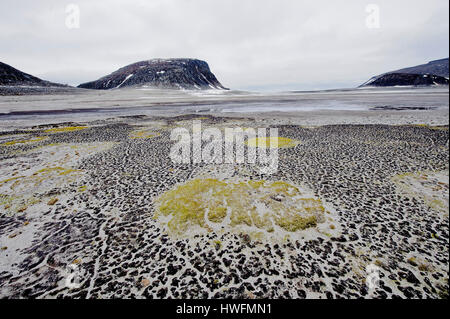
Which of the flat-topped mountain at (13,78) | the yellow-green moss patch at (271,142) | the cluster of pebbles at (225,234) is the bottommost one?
the cluster of pebbles at (225,234)

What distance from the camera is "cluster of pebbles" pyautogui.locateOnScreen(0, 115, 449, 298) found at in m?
3.63

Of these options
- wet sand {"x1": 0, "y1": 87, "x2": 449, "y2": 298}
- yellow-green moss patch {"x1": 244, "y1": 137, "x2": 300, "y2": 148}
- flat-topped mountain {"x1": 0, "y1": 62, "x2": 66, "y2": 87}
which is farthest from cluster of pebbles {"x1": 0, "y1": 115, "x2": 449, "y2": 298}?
flat-topped mountain {"x1": 0, "y1": 62, "x2": 66, "y2": 87}

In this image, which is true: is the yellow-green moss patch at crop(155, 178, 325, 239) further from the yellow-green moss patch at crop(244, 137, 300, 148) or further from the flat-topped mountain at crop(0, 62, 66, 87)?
the flat-topped mountain at crop(0, 62, 66, 87)

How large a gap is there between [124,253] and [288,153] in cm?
922

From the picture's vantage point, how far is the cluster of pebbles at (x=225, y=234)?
3.63m

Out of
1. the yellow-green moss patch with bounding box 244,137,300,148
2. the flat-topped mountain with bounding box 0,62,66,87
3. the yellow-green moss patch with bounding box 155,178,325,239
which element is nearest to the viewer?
the yellow-green moss patch with bounding box 155,178,325,239

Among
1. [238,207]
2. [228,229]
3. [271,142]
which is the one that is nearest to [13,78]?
[271,142]

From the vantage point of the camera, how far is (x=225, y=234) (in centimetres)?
507

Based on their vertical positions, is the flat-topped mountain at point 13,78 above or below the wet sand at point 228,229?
above

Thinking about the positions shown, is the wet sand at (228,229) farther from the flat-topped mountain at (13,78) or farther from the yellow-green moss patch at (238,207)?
the flat-topped mountain at (13,78)

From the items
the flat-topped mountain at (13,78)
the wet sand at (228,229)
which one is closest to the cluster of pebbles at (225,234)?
the wet sand at (228,229)

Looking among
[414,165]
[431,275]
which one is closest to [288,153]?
[414,165]

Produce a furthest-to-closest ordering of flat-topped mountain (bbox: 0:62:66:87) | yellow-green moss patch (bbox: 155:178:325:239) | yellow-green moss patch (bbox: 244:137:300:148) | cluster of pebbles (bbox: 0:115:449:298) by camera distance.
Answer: flat-topped mountain (bbox: 0:62:66:87)
yellow-green moss patch (bbox: 244:137:300:148)
yellow-green moss patch (bbox: 155:178:325:239)
cluster of pebbles (bbox: 0:115:449:298)

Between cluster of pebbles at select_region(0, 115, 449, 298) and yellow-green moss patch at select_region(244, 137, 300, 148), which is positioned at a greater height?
yellow-green moss patch at select_region(244, 137, 300, 148)
